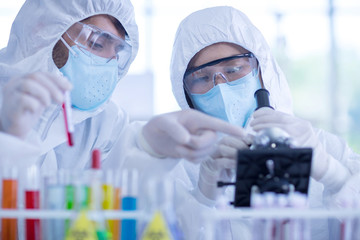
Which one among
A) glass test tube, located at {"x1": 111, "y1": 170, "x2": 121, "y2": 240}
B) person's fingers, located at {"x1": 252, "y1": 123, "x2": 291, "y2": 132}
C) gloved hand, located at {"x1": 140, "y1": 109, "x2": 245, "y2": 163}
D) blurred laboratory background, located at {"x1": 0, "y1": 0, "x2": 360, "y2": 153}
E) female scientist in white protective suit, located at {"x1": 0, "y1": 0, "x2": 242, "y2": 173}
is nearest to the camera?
glass test tube, located at {"x1": 111, "y1": 170, "x2": 121, "y2": 240}

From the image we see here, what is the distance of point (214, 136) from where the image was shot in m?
1.16

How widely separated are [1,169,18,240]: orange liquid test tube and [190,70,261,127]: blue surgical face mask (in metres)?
0.90

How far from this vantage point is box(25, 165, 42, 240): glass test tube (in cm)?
95

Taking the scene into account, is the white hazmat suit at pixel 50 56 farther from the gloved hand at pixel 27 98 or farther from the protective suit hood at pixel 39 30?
the gloved hand at pixel 27 98

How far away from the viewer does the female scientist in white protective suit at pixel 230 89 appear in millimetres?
1326

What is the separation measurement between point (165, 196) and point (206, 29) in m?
1.06

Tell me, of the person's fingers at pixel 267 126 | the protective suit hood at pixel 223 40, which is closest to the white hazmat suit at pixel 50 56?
the protective suit hood at pixel 223 40

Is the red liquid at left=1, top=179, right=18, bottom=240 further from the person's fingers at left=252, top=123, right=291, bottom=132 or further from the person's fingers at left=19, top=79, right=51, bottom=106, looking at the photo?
the person's fingers at left=252, top=123, right=291, bottom=132

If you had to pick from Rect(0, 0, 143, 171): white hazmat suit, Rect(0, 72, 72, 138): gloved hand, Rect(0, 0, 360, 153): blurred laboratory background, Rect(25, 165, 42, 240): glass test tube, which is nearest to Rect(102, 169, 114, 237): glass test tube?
Rect(25, 165, 42, 240): glass test tube

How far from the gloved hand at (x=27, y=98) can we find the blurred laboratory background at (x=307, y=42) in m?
3.83

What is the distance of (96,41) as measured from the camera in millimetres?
1676

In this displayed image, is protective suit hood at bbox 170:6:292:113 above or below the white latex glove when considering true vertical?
above

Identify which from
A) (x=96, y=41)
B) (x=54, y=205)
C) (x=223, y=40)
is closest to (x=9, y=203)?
(x=54, y=205)

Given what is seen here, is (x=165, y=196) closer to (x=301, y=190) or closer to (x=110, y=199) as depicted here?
(x=110, y=199)
